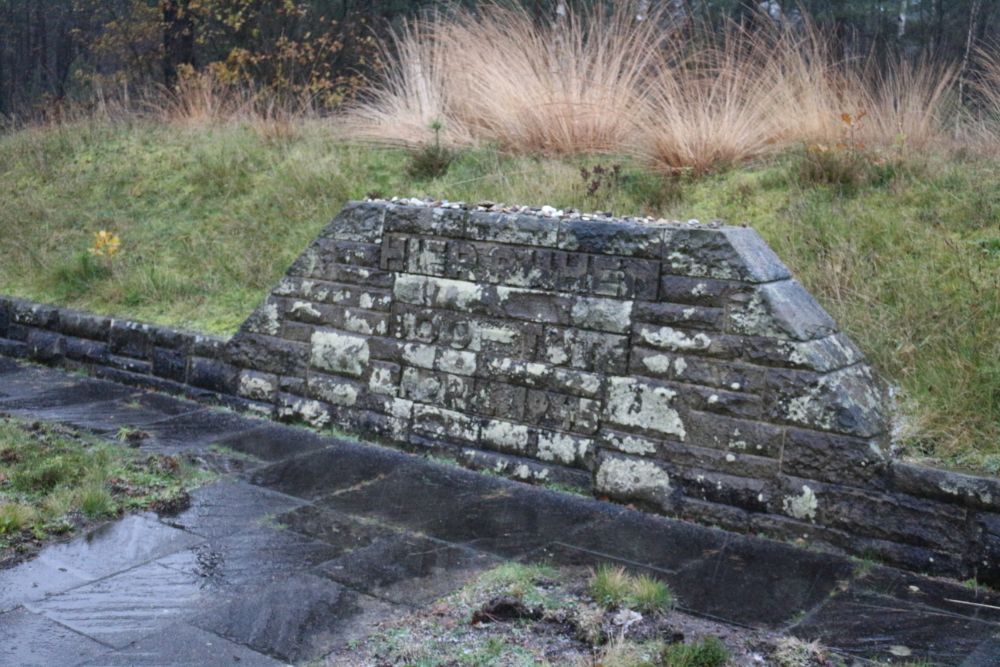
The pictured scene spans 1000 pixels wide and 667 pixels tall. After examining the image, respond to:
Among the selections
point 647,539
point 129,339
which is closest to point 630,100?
point 129,339

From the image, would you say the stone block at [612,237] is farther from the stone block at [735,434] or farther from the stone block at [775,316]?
the stone block at [735,434]

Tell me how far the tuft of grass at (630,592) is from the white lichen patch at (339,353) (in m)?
2.32

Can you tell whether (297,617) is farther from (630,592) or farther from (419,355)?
(419,355)

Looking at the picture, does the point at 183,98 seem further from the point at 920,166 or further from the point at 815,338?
the point at 815,338

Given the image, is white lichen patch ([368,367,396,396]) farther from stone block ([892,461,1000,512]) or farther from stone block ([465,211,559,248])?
stone block ([892,461,1000,512])

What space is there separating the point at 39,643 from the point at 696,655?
205 cm

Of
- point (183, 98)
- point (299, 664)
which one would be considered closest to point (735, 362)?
point (299, 664)

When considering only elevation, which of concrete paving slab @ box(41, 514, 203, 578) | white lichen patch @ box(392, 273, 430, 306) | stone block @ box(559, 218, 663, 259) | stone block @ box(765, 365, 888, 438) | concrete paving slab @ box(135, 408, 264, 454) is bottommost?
concrete paving slab @ box(135, 408, 264, 454)

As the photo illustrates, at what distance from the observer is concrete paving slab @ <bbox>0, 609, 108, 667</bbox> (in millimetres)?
3082

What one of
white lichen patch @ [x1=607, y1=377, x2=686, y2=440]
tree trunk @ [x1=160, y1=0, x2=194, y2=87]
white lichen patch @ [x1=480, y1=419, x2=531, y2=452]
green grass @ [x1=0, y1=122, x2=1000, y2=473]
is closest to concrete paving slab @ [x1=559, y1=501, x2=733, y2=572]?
white lichen patch @ [x1=607, y1=377, x2=686, y2=440]

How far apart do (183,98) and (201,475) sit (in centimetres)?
754

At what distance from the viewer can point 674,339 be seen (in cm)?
460

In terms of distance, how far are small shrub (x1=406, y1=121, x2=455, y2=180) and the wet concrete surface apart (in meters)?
3.31

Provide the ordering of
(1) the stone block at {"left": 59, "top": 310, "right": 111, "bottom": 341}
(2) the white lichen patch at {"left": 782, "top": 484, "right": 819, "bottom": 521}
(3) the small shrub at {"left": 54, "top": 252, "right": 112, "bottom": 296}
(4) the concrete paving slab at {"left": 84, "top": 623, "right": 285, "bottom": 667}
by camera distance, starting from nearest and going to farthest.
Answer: (4) the concrete paving slab at {"left": 84, "top": 623, "right": 285, "bottom": 667} → (2) the white lichen patch at {"left": 782, "top": 484, "right": 819, "bottom": 521} → (1) the stone block at {"left": 59, "top": 310, "right": 111, "bottom": 341} → (3) the small shrub at {"left": 54, "top": 252, "right": 112, "bottom": 296}
